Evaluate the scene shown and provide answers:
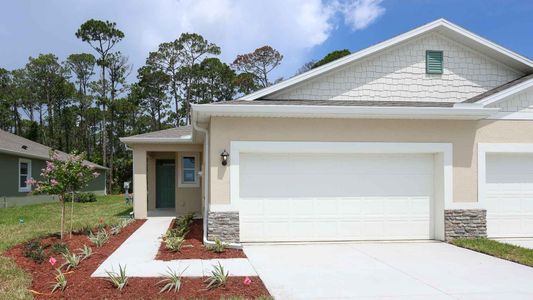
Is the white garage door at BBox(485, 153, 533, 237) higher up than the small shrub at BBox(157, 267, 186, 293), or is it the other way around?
the white garage door at BBox(485, 153, 533, 237)

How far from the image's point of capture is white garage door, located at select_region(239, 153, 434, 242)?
31.7 ft

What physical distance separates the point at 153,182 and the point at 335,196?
10.2 m

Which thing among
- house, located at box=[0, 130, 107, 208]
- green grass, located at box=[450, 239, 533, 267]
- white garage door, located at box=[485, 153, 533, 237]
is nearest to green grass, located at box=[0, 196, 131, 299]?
house, located at box=[0, 130, 107, 208]

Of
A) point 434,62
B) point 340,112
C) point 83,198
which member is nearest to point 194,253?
point 340,112

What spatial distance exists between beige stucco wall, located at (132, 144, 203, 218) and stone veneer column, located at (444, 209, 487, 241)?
849 centimetres

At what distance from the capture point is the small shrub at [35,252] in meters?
7.89

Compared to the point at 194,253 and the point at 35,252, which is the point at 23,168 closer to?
the point at 35,252

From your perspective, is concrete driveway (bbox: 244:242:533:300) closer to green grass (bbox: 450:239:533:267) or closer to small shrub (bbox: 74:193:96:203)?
green grass (bbox: 450:239:533:267)

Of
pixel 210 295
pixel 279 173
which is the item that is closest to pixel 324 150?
pixel 279 173

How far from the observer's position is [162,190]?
18.6m

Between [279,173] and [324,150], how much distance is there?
43.8 inches

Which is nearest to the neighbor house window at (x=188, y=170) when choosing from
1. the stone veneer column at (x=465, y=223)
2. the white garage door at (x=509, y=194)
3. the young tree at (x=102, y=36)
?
the stone veneer column at (x=465, y=223)

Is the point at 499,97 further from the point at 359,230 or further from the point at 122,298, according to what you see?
the point at 122,298

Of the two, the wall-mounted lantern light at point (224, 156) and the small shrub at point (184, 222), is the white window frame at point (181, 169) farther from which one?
the wall-mounted lantern light at point (224, 156)
